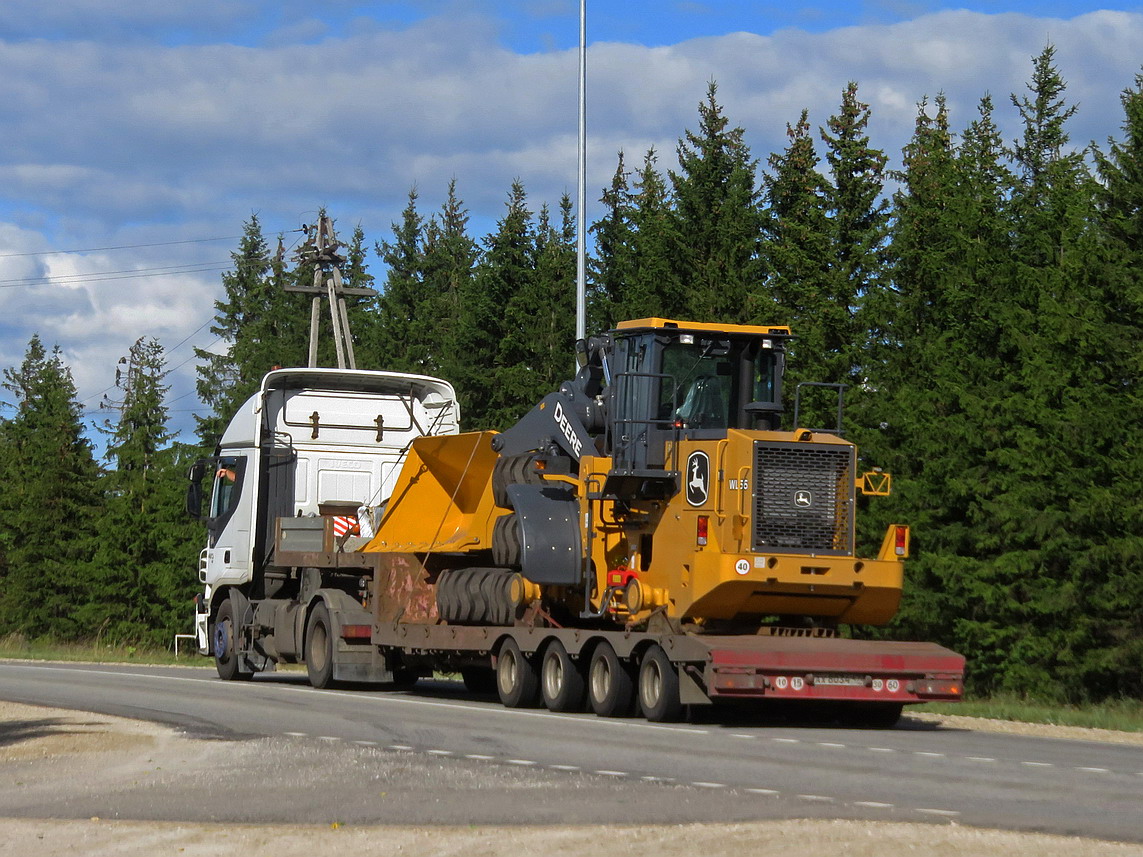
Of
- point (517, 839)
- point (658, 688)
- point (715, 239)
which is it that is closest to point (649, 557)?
point (658, 688)

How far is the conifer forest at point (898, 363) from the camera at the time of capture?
3109cm

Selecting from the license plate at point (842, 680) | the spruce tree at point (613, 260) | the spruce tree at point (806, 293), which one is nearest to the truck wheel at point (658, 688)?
the license plate at point (842, 680)

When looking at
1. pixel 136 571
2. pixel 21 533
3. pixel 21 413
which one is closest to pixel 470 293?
pixel 136 571

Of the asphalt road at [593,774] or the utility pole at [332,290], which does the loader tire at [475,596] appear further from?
the utility pole at [332,290]

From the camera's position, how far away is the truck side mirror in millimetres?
27062

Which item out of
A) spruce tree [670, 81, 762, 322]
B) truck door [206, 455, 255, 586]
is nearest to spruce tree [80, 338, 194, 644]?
spruce tree [670, 81, 762, 322]

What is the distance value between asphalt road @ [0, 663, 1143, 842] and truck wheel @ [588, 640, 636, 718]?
265 mm

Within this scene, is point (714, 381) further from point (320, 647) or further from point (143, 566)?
point (143, 566)

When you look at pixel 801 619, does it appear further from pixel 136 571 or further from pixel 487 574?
pixel 136 571

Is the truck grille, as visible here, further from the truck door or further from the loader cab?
the truck door

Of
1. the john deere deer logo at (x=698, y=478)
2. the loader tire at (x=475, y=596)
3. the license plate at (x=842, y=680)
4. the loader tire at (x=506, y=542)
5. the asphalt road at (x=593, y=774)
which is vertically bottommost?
the asphalt road at (x=593, y=774)

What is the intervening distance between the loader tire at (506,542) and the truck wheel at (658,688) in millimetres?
2620

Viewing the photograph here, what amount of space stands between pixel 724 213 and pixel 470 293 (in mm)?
14750

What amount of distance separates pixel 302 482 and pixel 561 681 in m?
8.24
